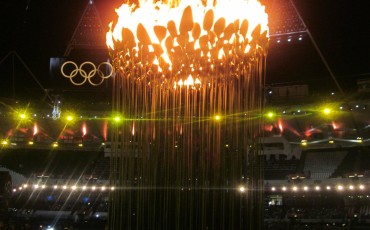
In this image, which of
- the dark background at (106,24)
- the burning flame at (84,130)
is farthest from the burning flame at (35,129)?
the dark background at (106,24)

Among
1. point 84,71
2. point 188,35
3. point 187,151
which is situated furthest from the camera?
point 84,71

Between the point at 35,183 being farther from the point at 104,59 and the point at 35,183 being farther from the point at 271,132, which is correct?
the point at 104,59

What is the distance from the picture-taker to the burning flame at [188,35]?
2727 millimetres

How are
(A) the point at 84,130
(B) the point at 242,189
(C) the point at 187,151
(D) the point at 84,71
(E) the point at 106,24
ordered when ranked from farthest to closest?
1. (A) the point at 84,130
2. (D) the point at 84,71
3. (E) the point at 106,24
4. (B) the point at 242,189
5. (C) the point at 187,151

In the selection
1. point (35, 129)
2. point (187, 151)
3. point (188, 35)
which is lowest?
point (187, 151)

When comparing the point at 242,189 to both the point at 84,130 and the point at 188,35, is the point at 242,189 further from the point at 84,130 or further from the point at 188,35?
the point at 84,130

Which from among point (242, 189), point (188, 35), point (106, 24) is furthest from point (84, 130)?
point (188, 35)

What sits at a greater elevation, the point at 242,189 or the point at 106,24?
the point at 106,24

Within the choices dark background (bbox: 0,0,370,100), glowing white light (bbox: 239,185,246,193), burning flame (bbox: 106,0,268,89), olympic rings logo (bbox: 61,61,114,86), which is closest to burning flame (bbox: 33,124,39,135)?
dark background (bbox: 0,0,370,100)

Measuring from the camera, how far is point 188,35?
8.98 feet

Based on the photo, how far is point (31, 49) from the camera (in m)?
7.20

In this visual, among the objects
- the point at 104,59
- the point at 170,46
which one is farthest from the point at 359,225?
the point at 170,46

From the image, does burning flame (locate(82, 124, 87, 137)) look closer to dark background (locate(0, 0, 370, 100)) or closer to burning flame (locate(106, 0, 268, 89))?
dark background (locate(0, 0, 370, 100))

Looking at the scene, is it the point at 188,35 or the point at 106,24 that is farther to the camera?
the point at 106,24
